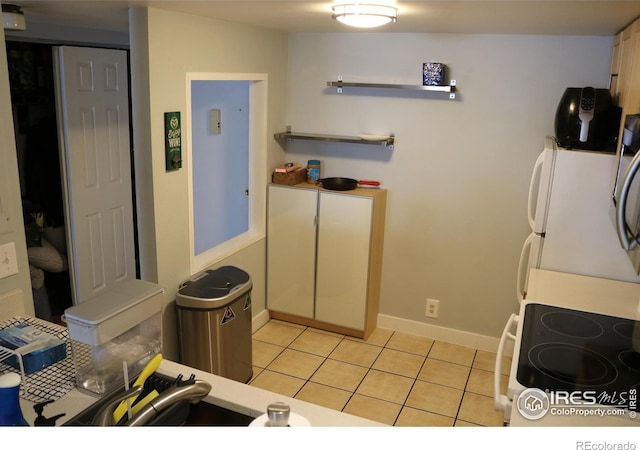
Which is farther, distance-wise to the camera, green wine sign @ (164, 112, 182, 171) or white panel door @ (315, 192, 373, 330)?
white panel door @ (315, 192, 373, 330)

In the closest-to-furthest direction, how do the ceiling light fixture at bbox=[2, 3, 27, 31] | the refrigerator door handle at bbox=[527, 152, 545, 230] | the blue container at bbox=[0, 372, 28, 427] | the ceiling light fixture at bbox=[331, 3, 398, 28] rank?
the blue container at bbox=[0, 372, 28, 427], the ceiling light fixture at bbox=[331, 3, 398, 28], the ceiling light fixture at bbox=[2, 3, 27, 31], the refrigerator door handle at bbox=[527, 152, 545, 230]

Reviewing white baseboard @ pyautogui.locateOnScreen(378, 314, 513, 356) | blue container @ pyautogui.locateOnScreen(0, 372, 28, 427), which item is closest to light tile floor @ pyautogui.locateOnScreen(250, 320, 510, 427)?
white baseboard @ pyautogui.locateOnScreen(378, 314, 513, 356)

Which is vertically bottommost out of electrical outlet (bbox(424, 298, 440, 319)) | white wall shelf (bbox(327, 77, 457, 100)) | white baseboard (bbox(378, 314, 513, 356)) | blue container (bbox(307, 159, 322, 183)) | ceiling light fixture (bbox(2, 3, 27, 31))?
white baseboard (bbox(378, 314, 513, 356))

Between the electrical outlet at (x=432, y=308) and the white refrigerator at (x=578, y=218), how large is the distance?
1151 mm

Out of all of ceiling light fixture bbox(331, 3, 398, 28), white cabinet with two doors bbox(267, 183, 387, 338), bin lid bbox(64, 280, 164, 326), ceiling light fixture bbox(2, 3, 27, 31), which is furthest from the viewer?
white cabinet with two doors bbox(267, 183, 387, 338)

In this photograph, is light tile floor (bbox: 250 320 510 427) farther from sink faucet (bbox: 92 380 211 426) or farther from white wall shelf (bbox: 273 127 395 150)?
sink faucet (bbox: 92 380 211 426)

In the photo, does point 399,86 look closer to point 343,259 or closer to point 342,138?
point 342,138

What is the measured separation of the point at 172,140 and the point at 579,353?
85.0 inches

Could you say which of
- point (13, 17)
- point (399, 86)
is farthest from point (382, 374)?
point (13, 17)

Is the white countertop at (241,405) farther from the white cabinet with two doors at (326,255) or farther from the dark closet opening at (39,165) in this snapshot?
the dark closet opening at (39,165)

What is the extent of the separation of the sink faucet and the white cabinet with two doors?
91.6 inches

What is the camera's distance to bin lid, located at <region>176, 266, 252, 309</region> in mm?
2965

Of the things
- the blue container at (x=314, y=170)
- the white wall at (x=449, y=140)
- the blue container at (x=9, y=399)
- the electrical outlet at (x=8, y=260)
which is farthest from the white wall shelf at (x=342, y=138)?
the blue container at (x=9, y=399)

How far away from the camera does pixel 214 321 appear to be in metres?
3.00
